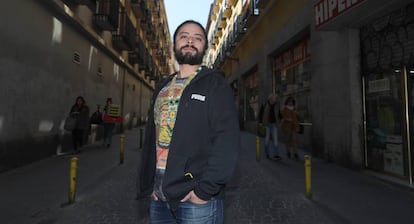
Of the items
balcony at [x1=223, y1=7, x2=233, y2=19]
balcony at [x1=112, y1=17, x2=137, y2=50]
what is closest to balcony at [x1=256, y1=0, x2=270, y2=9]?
balcony at [x1=112, y1=17, x2=137, y2=50]

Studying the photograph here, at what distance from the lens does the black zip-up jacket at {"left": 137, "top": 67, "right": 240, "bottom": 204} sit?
1.29m

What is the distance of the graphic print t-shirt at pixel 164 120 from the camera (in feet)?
5.07

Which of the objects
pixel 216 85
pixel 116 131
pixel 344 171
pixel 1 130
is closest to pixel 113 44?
pixel 116 131

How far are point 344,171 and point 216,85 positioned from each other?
6.06 metres

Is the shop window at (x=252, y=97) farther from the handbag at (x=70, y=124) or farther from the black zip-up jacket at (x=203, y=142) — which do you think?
A: the black zip-up jacket at (x=203, y=142)

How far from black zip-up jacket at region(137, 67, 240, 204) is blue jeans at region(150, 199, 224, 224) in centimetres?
6

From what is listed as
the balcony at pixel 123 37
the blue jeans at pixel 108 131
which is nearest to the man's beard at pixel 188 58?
the blue jeans at pixel 108 131

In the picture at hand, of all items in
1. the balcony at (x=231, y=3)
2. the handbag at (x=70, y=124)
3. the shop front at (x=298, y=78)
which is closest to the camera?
the handbag at (x=70, y=124)

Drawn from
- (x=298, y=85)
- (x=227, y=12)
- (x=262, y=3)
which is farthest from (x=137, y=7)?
(x=298, y=85)

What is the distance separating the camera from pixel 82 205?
3910mm

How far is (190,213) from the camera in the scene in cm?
135

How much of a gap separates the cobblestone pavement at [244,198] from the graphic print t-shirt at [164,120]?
869 millimetres

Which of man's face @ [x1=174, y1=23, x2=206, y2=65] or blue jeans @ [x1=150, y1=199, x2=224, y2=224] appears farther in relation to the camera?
man's face @ [x1=174, y1=23, x2=206, y2=65]

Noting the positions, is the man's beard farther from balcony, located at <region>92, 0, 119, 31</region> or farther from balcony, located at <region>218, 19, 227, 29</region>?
balcony, located at <region>218, 19, 227, 29</region>
